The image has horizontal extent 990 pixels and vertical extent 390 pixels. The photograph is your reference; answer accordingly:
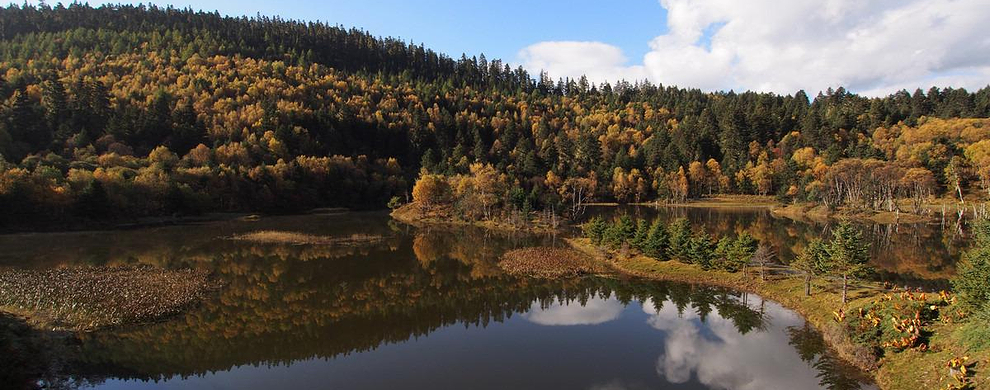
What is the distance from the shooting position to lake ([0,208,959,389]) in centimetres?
2491

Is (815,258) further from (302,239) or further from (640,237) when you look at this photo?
(302,239)

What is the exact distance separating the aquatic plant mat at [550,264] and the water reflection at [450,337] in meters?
2.53

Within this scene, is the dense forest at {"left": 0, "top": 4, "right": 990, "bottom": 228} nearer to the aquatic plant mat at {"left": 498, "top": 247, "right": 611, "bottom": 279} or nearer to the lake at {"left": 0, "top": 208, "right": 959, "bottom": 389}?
the aquatic plant mat at {"left": 498, "top": 247, "right": 611, "bottom": 279}

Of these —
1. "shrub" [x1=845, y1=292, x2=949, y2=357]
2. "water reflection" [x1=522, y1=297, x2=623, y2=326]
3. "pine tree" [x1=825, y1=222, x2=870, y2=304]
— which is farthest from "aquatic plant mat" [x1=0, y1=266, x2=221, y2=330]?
"pine tree" [x1=825, y1=222, x2=870, y2=304]

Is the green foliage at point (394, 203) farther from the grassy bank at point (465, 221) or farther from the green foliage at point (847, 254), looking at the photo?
the green foliage at point (847, 254)

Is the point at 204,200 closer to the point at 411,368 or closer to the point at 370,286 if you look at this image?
the point at 370,286

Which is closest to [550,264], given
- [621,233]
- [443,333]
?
[621,233]

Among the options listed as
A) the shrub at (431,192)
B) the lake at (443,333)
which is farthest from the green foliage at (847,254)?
the shrub at (431,192)

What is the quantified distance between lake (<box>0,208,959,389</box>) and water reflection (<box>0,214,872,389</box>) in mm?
127

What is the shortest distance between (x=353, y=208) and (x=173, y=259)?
71.1 metres

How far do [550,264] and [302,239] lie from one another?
1479 inches

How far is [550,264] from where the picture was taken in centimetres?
4991

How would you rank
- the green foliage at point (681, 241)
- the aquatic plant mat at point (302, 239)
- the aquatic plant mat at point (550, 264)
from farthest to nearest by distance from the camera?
1. the aquatic plant mat at point (302, 239)
2. the aquatic plant mat at point (550, 264)
3. the green foliage at point (681, 241)

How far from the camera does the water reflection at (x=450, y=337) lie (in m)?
25.0
